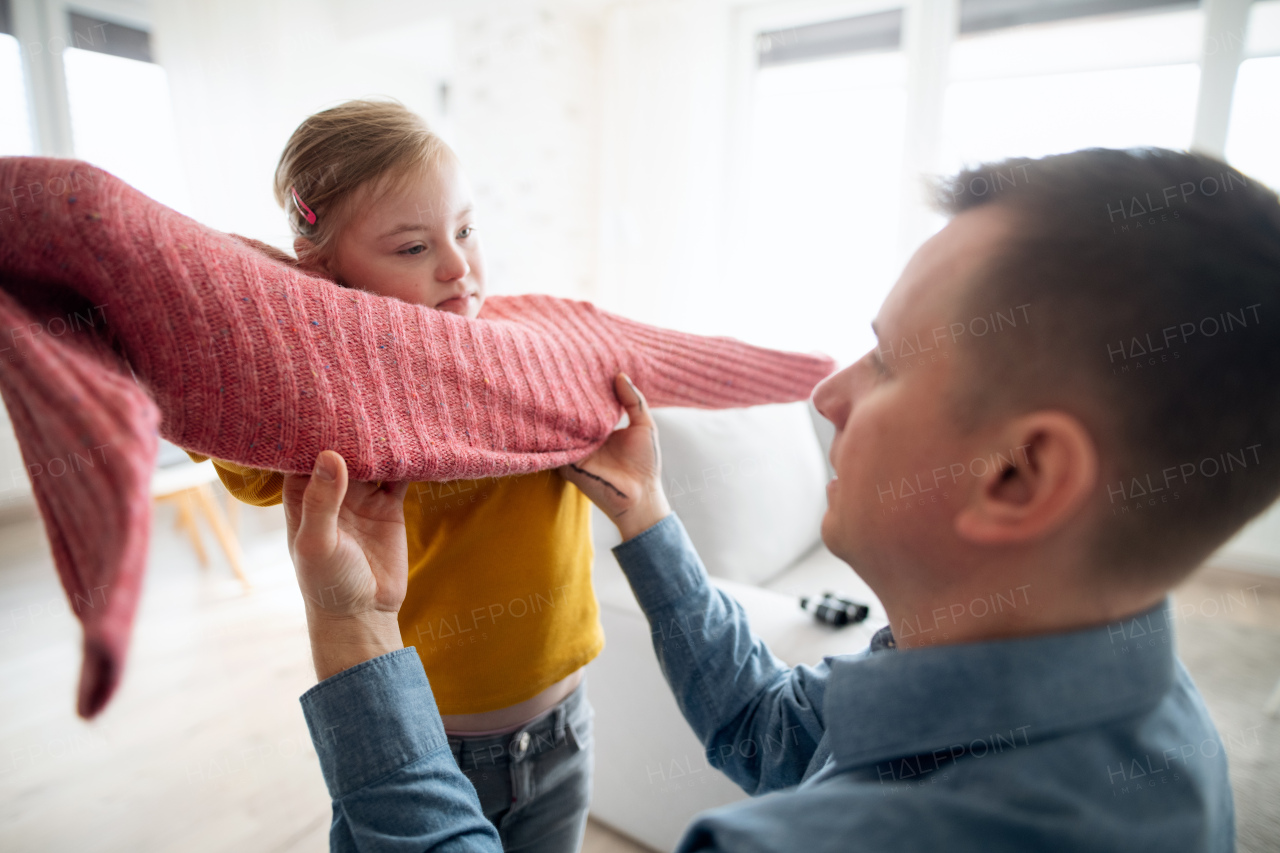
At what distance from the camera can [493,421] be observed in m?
0.71

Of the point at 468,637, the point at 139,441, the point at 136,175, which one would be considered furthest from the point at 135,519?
the point at 136,175

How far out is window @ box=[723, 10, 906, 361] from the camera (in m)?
3.47

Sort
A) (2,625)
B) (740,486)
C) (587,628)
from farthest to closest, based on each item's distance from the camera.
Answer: (2,625)
(740,486)
(587,628)

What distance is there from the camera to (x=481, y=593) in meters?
0.81

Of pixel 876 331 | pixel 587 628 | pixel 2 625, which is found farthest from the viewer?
pixel 2 625

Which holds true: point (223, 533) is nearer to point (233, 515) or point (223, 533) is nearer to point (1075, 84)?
point (233, 515)

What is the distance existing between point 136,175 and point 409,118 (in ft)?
9.20

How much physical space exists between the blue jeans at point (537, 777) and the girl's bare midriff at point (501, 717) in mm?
11

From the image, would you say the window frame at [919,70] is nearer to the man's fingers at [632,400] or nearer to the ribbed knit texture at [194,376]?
the man's fingers at [632,400]

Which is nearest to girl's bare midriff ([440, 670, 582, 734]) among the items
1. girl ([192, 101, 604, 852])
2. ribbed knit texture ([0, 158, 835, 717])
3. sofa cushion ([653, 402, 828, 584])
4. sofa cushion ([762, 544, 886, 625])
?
girl ([192, 101, 604, 852])

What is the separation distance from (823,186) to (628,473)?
3.23 metres

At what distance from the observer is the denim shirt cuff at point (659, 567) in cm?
82

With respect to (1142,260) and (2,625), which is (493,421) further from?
(2,625)

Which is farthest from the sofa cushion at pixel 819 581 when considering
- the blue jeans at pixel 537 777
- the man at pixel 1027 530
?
the man at pixel 1027 530
